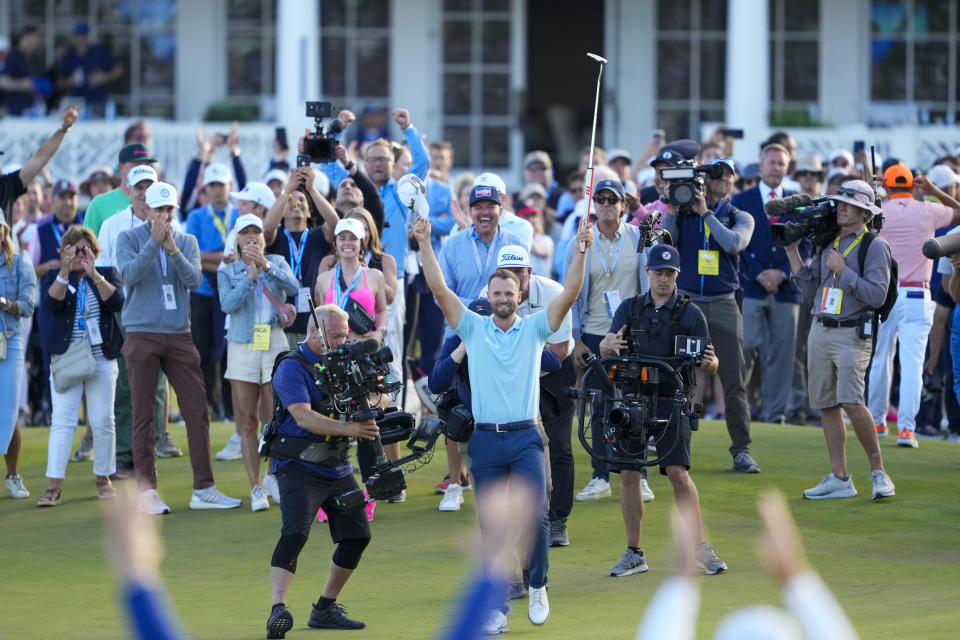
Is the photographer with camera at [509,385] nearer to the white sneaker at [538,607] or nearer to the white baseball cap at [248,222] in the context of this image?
the white sneaker at [538,607]

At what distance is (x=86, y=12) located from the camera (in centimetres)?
2245

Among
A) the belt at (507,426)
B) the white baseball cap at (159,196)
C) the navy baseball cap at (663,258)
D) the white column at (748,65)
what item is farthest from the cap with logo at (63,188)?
the white column at (748,65)

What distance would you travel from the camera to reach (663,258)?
9.23m

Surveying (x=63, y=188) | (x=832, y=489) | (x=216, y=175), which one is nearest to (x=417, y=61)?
(x=63, y=188)

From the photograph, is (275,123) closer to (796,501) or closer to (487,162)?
(487,162)

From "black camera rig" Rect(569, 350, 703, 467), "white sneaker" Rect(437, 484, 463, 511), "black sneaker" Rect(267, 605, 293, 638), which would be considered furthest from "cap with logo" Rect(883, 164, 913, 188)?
"black sneaker" Rect(267, 605, 293, 638)

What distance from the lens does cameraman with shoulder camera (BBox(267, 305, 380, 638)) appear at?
7996 mm

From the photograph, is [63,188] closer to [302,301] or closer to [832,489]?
[302,301]

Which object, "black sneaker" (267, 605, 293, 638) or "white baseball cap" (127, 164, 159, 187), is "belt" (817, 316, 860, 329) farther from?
"white baseball cap" (127, 164, 159, 187)

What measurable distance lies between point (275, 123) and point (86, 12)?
3.95m

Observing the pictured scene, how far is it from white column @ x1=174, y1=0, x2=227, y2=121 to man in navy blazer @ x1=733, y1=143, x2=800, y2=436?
11001 mm

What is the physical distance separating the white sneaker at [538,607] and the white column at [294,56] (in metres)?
12.8

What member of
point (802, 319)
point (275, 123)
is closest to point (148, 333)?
point (802, 319)

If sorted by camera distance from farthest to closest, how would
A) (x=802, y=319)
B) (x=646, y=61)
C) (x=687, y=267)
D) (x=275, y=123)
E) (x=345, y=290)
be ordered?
(x=646, y=61) → (x=275, y=123) → (x=802, y=319) → (x=687, y=267) → (x=345, y=290)
